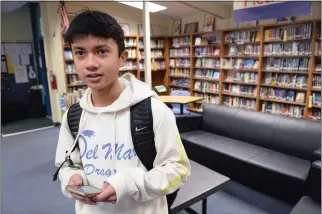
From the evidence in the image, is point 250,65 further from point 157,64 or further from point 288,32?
point 157,64

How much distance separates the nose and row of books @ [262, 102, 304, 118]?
14.5 ft

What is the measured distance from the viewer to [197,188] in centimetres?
188

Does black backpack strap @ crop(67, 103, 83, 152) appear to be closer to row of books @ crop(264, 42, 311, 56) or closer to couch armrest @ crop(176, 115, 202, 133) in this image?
couch armrest @ crop(176, 115, 202, 133)

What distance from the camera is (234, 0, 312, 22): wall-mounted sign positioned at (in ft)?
9.07

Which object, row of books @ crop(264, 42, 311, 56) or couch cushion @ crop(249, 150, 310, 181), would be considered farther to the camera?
row of books @ crop(264, 42, 311, 56)

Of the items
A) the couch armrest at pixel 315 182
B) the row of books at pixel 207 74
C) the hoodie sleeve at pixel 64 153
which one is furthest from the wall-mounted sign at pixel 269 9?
the hoodie sleeve at pixel 64 153

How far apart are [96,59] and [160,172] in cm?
42

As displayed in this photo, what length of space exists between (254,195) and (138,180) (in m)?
2.28

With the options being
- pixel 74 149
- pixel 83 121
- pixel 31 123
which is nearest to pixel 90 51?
pixel 83 121

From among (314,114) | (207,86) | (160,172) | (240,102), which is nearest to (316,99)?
(314,114)

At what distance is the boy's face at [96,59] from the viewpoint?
0.79m

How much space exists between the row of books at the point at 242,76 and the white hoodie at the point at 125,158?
14.4ft

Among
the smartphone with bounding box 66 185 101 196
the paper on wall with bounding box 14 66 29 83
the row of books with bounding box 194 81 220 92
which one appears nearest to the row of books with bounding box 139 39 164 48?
the row of books with bounding box 194 81 220 92

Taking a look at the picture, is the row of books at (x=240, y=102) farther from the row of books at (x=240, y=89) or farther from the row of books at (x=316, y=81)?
the row of books at (x=316, y=81)
